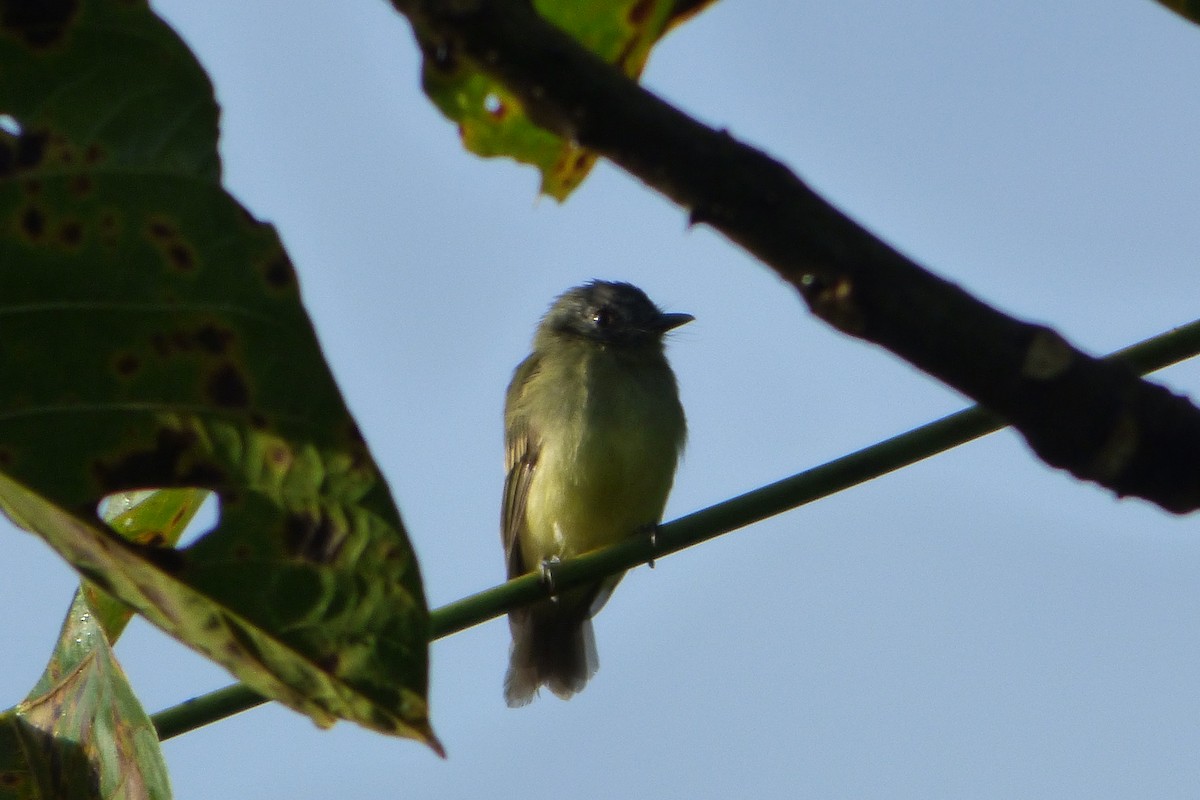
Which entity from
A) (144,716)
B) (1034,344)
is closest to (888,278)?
(1034,344)

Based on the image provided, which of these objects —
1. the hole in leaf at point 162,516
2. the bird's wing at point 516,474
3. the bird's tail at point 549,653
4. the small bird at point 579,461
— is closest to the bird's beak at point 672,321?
the small bird at point 579,461

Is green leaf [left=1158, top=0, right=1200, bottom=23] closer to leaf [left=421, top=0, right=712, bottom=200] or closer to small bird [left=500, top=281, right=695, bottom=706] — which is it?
leaf [left=421, top=0, right=712, bottom=200]

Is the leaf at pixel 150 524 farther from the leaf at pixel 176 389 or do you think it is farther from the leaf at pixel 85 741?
the leaf at pixel 176 389

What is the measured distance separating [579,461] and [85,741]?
4.11 m

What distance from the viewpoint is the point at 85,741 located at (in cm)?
236

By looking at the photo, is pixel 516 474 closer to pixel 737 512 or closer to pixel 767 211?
pixel 737 512

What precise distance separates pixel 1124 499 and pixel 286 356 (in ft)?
Answer: 2.73

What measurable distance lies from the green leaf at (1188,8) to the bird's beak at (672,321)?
6.00 m

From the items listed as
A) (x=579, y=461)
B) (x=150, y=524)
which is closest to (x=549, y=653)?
(x=579, y=461)

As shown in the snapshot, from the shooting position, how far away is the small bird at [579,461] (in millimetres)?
6426

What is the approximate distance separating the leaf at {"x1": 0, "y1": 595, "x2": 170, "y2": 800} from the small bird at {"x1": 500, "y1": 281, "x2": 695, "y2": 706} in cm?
386

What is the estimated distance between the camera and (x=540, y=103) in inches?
44.0

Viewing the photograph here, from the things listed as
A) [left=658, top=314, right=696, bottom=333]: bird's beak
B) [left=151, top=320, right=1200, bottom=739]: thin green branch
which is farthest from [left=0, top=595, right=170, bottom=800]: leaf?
[left=658, top=314, right=696, bottom=333]: bird's beak

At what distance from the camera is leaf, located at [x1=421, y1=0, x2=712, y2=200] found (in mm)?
1816
